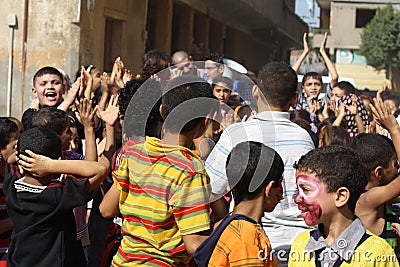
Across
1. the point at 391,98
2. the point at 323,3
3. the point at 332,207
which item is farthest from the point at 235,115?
the point at 323,3

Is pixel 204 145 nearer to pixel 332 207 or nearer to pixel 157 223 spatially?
pixel 157 223

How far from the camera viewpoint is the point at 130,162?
13.1 feet

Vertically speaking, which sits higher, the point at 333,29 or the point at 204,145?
the point at 333,29

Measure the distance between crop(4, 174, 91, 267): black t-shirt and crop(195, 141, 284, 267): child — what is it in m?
1.00

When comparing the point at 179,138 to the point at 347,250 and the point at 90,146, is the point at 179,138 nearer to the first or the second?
the point at 90,146

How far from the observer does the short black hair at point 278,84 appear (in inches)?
186

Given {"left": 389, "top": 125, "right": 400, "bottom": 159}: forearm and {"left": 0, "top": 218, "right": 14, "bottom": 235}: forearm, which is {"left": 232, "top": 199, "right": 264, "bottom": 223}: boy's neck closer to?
{"left": 389, "top": 125, "right": 400, "bottom": 159}: forearm

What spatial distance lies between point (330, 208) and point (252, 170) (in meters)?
0.45

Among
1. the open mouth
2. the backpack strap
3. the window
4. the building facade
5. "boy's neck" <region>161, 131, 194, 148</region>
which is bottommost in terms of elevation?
the backpack strap

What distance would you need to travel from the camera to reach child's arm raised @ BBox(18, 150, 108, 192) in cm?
436

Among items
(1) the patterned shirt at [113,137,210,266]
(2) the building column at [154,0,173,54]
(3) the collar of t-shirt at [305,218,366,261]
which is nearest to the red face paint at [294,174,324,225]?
(3) the collar of t-shirt at [305,218,366,261]

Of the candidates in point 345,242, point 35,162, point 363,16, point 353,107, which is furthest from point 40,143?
point 363,16

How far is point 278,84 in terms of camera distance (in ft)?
15.6

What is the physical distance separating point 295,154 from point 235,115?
1.02 meters
